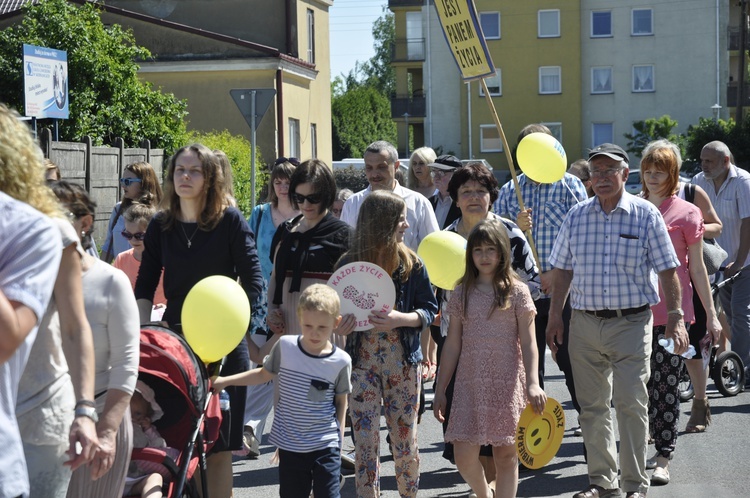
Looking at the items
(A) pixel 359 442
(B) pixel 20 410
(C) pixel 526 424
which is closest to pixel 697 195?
(C) pixel 526 424

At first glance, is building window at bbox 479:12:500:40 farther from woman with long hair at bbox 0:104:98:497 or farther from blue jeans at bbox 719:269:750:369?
woman with long hair at bbox 0:104:98:497

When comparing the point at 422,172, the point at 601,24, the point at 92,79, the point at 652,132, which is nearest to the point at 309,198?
the point at 422,172

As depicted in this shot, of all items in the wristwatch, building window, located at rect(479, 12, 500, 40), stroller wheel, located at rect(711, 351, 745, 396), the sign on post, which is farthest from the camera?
building window, located at rect(479, 12, 500, 40)

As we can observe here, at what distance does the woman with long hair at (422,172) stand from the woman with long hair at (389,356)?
13.2ft

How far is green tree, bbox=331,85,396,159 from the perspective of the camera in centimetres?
9350

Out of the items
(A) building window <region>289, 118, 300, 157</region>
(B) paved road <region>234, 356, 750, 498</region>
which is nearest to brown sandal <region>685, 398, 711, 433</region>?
(B) paved road <region>234, 356, 750, 498</region>

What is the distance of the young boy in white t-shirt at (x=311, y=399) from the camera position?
18.4 ft

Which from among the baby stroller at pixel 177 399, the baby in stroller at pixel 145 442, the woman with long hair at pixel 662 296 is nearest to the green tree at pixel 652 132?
the woman with long hair at pixel 662 296

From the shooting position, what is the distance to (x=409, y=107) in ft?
221

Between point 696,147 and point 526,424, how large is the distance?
1439 inches

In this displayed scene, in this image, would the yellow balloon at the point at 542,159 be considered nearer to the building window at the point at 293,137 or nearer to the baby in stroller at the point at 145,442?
the baby in stroller at the point at 145,442

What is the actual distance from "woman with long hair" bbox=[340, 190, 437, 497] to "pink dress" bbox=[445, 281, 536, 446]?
0.25 metres

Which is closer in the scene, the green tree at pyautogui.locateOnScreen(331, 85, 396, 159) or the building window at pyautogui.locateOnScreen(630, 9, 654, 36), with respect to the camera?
the building window at pyautogui.locateOnScreen(630, 9, 654, 36)

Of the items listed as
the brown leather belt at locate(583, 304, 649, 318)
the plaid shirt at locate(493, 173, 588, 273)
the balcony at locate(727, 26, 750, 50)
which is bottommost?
the brown leather belt at locate(583, 304, 649, 318)
